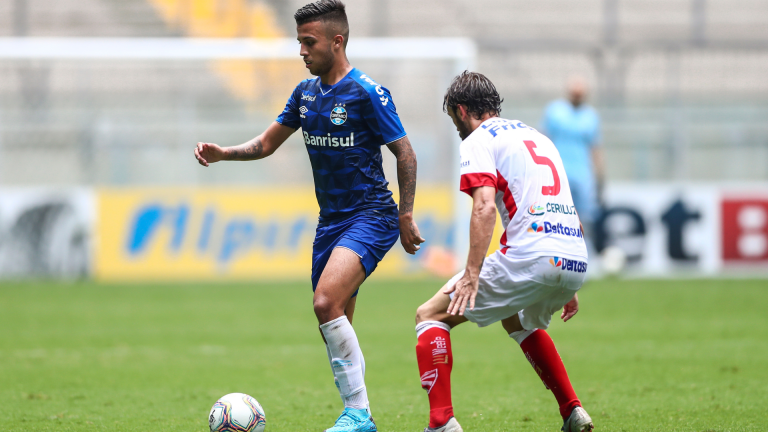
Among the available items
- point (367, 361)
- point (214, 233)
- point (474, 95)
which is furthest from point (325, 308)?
point (214, 233)

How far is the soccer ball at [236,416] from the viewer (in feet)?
13.8

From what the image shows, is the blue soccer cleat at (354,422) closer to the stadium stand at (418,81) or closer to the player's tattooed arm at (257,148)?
the player's tattooed arm at (257,148)

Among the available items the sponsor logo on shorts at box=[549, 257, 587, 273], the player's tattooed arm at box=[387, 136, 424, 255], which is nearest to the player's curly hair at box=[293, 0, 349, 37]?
the player's tattooed arm at box=[387, 136, 424, 255]

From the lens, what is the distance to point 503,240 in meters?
4.14

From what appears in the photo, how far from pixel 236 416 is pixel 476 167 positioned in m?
1.70

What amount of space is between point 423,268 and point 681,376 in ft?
26.0

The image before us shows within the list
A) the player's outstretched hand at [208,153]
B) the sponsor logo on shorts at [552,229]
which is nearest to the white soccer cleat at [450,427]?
the sponsor logo on shorts at [552,229]

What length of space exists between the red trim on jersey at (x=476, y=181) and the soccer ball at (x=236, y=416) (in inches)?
60.8

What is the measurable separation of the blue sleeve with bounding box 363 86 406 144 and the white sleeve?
521mm

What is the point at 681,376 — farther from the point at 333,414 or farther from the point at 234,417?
the point at 234,417

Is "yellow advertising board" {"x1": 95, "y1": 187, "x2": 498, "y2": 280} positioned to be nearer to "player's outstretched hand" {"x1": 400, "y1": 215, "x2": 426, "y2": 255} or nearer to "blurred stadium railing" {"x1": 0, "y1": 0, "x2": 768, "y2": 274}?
"blurred stadium railing" {"x1": 0, "y1": 0, "x2": 768, "y2": 274}

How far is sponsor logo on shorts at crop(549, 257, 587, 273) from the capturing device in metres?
4.00

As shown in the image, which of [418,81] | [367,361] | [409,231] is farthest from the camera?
[418,81]

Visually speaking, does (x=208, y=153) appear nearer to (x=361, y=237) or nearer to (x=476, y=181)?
(x=361, y=237)
